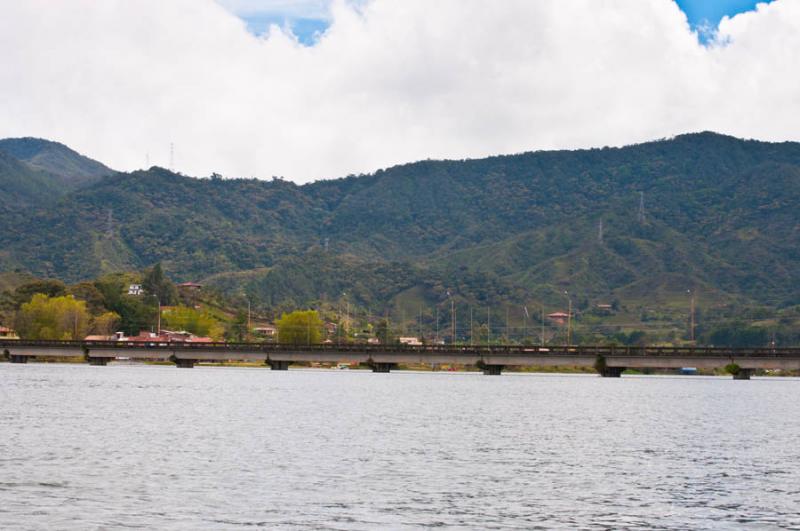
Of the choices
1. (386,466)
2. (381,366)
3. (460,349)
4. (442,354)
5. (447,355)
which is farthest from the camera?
(381,366)

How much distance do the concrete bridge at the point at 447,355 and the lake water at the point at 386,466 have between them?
221 ft

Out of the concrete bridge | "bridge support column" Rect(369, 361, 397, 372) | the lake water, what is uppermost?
the concrete bridge

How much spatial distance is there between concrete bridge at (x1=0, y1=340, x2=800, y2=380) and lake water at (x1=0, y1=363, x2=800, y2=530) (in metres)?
67.5

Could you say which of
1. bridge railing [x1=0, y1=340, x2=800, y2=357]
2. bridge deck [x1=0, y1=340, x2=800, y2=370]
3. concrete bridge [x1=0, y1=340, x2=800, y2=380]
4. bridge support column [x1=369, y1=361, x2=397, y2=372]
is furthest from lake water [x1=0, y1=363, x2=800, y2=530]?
bridge support column [x1=369, y1=361, x2=397, y2=372]

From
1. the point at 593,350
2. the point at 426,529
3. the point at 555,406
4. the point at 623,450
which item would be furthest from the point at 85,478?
the point at 593,350

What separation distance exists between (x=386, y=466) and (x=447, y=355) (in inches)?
4837

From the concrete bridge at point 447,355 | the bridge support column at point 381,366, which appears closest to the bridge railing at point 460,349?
the concrete bridge at point 447,355

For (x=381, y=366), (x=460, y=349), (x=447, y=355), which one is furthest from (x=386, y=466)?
(x=381, y=366)

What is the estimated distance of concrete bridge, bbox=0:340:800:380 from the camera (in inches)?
6339

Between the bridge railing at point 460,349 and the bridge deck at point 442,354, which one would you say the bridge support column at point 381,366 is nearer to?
the bridge deck at point 442,354

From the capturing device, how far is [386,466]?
50.3 meters

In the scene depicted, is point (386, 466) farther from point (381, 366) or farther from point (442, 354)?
point (381, 366)

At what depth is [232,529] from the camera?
3447 centimetres

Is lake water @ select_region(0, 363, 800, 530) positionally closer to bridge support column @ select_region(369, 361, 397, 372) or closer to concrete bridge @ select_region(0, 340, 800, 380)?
concrete bridge @ select_region(0, 340, 800, 380)
